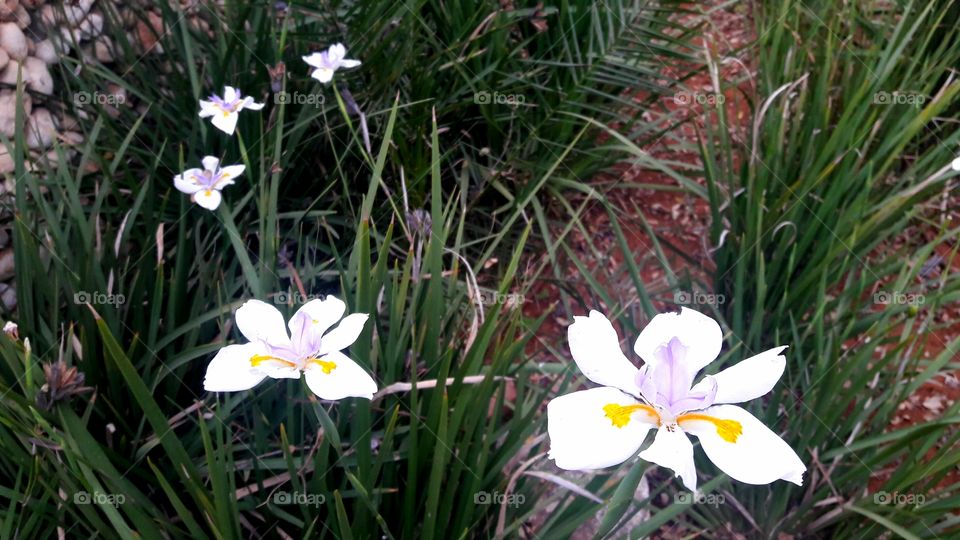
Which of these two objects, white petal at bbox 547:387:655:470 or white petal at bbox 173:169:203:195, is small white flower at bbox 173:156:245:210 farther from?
white petal at bbox 547:387:655:470

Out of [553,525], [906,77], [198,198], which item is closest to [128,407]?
[198,198]

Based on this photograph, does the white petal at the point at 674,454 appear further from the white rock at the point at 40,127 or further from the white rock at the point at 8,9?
the white rock at the point at 8,9

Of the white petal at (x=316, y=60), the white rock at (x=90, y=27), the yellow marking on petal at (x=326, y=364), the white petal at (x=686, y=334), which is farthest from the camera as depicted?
the white rock at (x=90, y=27)

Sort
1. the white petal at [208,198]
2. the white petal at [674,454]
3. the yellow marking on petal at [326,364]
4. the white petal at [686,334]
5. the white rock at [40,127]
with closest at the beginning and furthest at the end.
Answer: the white petal at [674,454] → the white petal at [686,334] → the yellow marking on petal at [326,364] → the white petal at [208,198] → the white rock at [40,127]

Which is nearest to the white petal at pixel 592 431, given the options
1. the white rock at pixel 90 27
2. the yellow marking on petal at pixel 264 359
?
the yellow marking on petal at pixel 264 359

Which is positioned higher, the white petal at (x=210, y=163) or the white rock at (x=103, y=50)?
the white rock at (x=103, y=50)
